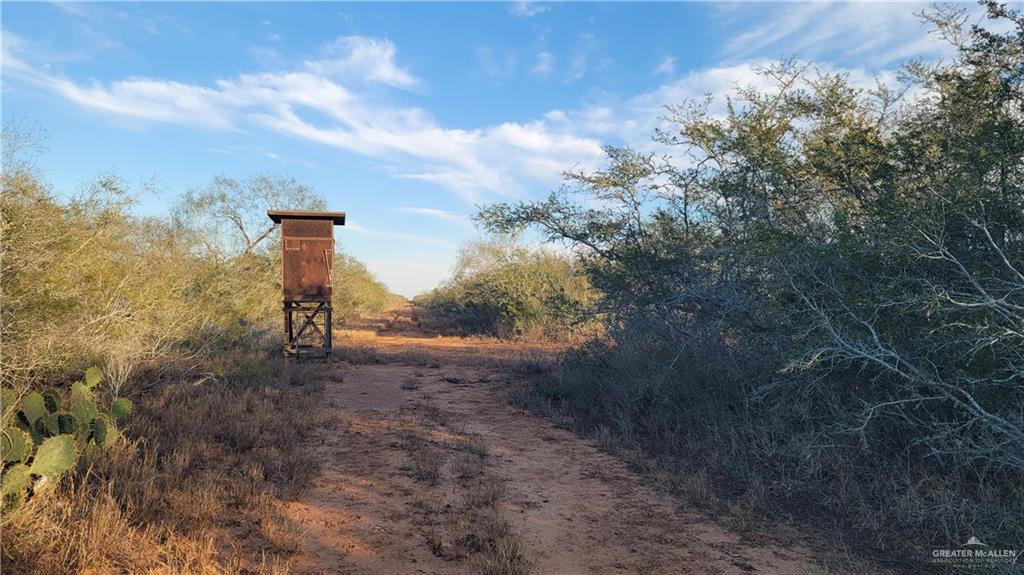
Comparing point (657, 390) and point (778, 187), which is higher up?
point (778, 187)

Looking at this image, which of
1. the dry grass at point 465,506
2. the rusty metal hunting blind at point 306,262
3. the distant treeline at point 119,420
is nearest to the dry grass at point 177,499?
the distant treeline at point 119,420

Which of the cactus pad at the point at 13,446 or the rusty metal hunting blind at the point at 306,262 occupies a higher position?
the rusty metal hunting blind at the point at 306,262

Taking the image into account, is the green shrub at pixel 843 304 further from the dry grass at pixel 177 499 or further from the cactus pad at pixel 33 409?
the cactus pad at pixel 33 409

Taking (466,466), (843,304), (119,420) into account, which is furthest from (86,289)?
(843,304)

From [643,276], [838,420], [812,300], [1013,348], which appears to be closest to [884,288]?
[812,300]

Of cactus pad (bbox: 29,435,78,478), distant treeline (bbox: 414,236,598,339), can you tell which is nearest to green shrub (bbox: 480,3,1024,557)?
cactus pad (bbox: 29,435,78,478)

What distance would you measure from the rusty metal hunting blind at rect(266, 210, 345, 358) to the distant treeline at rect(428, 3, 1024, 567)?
23.0 ft

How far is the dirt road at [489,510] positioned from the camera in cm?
394

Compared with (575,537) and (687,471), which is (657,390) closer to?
(687,471)

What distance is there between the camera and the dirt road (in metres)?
3.94

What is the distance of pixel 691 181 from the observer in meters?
8.48

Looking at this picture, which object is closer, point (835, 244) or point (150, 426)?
point (835, 244)

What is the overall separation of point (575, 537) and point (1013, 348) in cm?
353

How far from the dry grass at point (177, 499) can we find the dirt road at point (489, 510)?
334mm
